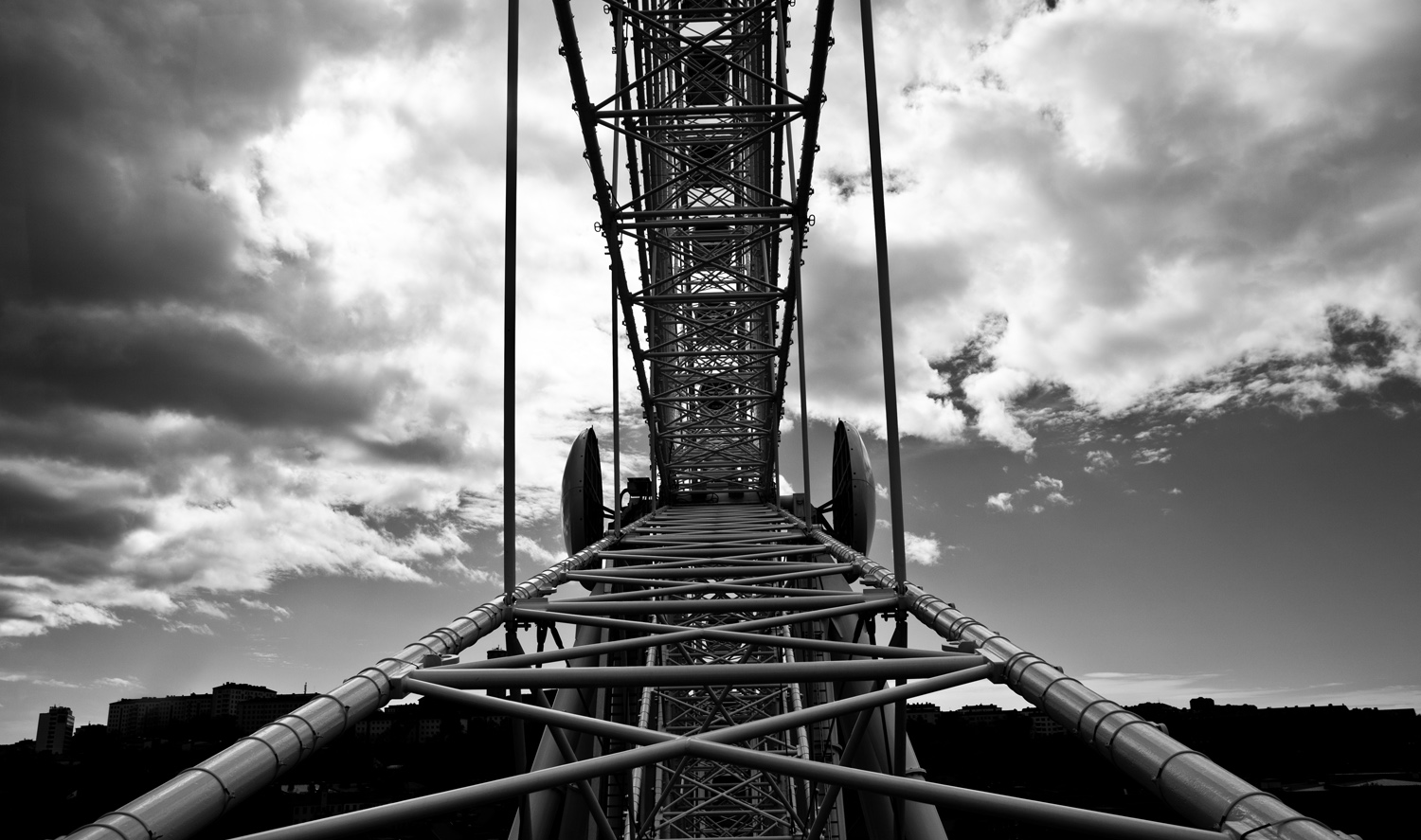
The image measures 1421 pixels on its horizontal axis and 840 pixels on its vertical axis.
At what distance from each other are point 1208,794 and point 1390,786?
7356mm

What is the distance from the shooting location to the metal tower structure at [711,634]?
4.37 metres

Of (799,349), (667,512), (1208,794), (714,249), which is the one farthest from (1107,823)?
(667,512)

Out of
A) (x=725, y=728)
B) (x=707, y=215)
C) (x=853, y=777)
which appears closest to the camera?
(x=853, y=777)

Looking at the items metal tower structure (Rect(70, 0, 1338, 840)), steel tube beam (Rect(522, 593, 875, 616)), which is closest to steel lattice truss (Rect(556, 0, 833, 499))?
metal tower structure (Rect(70, 0, 1338, 840))

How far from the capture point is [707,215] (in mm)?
14688

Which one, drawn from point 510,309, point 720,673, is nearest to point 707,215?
point 510,309

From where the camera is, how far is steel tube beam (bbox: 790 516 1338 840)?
11.8ft

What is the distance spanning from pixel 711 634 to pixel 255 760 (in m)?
3.98

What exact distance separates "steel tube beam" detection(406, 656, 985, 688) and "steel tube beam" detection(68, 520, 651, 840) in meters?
0.34

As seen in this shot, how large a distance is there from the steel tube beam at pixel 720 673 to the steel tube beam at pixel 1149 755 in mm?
429

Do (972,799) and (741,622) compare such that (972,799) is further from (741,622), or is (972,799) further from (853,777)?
(741,622)

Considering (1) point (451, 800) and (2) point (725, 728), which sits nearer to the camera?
(1) point (451, 800)

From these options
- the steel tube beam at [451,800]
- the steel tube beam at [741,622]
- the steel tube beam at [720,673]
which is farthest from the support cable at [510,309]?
the steel tube beam at [451,800]

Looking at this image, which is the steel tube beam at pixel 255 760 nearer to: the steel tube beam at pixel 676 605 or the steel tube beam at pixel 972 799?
the steel tube beam at pixel 676 605
